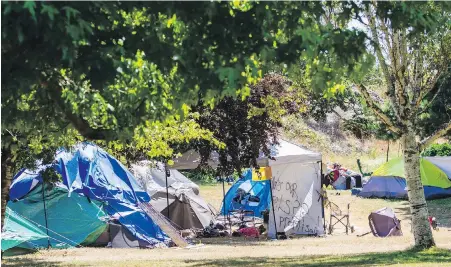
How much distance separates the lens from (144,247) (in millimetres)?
15086

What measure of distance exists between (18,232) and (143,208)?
2.82 metres

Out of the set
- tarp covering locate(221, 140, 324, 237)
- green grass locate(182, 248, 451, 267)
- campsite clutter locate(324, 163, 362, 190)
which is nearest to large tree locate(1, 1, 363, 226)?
green grass locate(182, 248, 451, 267)

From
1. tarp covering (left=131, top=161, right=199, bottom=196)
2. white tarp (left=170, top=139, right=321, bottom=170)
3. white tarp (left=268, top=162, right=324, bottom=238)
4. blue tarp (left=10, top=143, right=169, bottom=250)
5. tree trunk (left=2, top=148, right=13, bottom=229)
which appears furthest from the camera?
tarp covering (left=131, top=161, right=199, bottom=196)

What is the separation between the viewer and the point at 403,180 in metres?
26.2

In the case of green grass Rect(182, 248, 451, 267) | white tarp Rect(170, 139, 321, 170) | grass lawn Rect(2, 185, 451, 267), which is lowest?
green grass Rect(182, 248, 451, 267)

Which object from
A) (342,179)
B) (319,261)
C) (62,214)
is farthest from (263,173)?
(342,179)

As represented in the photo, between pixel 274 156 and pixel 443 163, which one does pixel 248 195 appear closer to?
pixel 274 156

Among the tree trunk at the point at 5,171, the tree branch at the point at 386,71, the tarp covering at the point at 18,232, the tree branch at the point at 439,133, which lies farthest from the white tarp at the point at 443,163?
the tree trunk at the point at 5,171

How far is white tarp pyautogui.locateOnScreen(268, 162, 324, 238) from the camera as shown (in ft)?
58.6

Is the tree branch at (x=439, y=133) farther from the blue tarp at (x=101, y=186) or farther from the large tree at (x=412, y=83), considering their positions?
the blue tarp at (x=101, y=186)

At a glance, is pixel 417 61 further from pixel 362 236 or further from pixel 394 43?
pixel 362 236

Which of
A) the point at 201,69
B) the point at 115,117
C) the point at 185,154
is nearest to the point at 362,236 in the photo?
the point at 185,154

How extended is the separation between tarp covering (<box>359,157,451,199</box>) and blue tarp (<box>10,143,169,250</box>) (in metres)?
13.0

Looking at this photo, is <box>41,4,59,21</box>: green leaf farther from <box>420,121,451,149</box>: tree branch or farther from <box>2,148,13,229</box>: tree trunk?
<box>420,121,451,149</box>: tree branch
